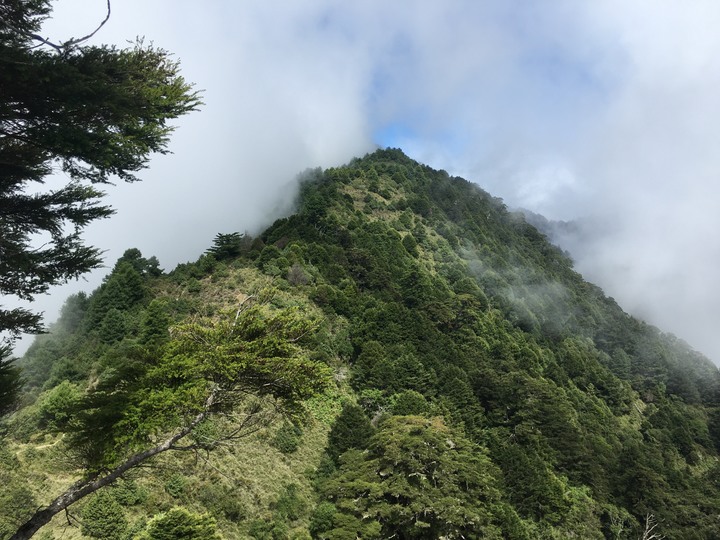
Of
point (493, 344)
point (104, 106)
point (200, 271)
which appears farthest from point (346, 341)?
point (104, 106)

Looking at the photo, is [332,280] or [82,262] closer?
[82,262]

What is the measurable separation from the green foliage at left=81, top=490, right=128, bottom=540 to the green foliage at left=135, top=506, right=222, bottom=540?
3812 millimetres

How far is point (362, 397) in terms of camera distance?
37875 millimetres

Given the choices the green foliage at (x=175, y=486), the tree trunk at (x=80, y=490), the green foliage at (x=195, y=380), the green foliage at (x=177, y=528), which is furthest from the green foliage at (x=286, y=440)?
the tree trunk at (x=80, y=490)

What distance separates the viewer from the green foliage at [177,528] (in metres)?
14.3

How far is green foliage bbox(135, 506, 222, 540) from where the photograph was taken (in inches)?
561

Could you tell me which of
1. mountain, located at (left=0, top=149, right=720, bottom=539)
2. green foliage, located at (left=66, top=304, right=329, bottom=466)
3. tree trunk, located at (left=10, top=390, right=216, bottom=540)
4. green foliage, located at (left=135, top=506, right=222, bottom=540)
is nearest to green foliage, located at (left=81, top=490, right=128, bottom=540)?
mountain, located at (left=0, top=149, right=720, bottom=539)

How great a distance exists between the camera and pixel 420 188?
104812 millimetres

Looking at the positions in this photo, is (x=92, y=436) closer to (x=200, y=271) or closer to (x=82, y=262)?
(x=82, y=262)

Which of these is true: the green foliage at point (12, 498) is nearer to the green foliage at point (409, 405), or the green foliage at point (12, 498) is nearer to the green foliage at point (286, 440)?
the green foliage at point (286, 440)

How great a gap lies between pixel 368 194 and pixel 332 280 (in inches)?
1558

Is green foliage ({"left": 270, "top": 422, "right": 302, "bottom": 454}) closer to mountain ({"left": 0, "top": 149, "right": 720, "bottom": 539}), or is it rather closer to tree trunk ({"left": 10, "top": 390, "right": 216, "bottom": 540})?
mountain ({"left": 0, "top": 149, "right": 720, "bottom": 539})

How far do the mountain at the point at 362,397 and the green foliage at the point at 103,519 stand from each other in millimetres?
72

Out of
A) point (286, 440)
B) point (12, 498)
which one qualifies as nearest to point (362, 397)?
point (286, 440)
